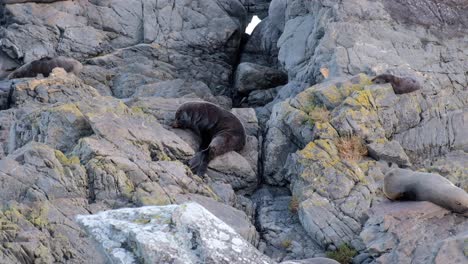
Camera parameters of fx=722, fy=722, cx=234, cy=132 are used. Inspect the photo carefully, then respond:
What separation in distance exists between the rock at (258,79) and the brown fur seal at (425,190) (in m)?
13.5

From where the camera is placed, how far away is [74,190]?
49.6ft

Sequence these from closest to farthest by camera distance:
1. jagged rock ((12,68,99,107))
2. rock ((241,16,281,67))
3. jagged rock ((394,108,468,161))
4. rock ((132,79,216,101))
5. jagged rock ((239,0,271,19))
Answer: jagged rock ((394,108,468,161)) < jagged rock ((12,68,99,107)) < rock ((132,79,216,101)) < rock ((241,16,281,67)) < jagged rock ((239,0,271,19))

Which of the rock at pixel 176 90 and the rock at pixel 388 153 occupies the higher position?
the rock at pixel 388 153

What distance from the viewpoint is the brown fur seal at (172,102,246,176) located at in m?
19.4


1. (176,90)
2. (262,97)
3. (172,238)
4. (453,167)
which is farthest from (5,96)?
(172,238)

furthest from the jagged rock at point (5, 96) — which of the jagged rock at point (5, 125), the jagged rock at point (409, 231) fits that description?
the jagged rock at point (409, 231)

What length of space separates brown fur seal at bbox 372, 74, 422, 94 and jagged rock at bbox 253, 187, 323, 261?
185 inches

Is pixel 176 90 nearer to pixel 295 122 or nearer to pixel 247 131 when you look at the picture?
pixel 247 131

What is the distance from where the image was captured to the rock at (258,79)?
29.6 metres

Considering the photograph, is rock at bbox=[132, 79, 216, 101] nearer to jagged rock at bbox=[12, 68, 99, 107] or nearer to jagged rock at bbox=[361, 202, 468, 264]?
jagged rock at bbox=[12, 68, 99, 107]

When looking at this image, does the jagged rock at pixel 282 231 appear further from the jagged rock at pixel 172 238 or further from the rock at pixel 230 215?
the jagged rock at pixel 172 238

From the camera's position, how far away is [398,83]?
68.7 feet

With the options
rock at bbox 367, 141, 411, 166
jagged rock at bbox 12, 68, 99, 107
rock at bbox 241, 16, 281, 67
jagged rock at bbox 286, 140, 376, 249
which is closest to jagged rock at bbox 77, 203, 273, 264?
jagged rock at bbox 286, 140, 376, 249

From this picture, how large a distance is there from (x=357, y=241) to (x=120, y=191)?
5.19 m
